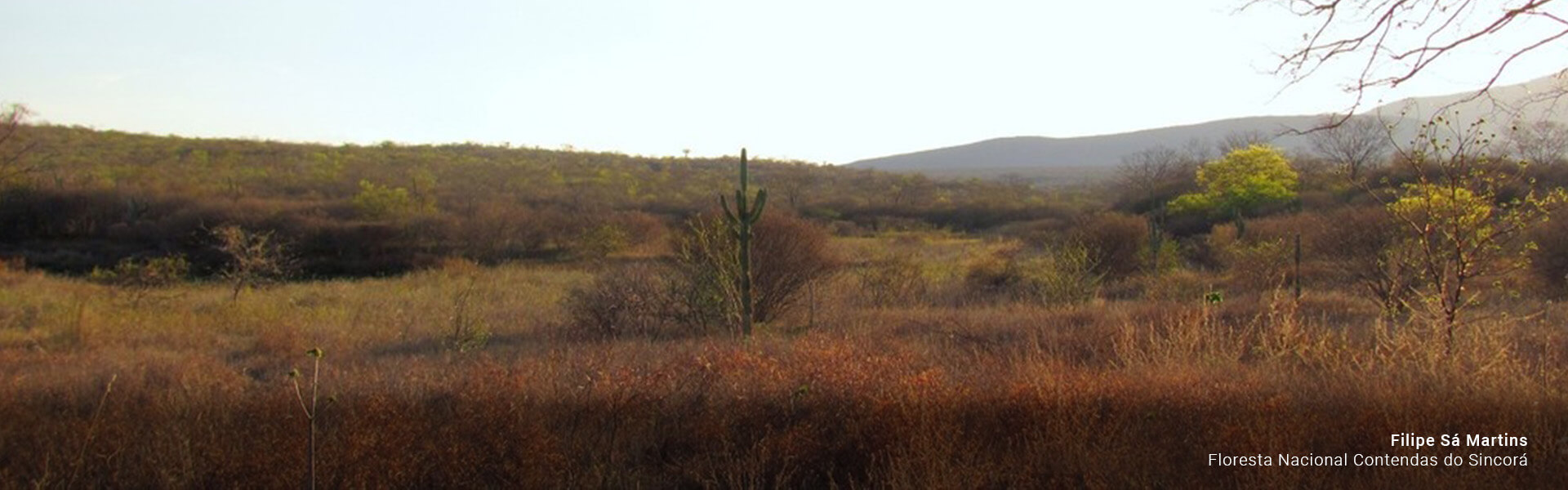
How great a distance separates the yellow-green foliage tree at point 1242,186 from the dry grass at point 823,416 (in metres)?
24.7

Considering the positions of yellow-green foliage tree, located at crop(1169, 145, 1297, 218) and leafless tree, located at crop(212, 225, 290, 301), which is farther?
yellow-green foliage tree, located at crop(1169, 145, 1297, 218)

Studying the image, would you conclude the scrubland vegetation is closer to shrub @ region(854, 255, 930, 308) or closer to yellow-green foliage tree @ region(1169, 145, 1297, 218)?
shrub @ region(854, 255, 930, 308)

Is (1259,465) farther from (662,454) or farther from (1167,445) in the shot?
(662,454)

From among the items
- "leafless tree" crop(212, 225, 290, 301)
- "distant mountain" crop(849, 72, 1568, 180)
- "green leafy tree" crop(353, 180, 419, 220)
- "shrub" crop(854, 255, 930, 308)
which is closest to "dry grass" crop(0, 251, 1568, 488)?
"shrub" crop(854, 255, 930, 308)

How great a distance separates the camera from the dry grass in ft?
14.4

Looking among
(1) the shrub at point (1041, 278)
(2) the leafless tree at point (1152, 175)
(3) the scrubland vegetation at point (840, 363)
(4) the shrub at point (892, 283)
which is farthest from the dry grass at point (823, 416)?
(2) the leafless tree at point (1152, 175)

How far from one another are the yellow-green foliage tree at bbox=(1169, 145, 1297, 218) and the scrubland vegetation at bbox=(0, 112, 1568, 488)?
7831mm

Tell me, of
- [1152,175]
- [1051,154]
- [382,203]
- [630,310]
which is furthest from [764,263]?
[1051,154]

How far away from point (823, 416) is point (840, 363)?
1131mm

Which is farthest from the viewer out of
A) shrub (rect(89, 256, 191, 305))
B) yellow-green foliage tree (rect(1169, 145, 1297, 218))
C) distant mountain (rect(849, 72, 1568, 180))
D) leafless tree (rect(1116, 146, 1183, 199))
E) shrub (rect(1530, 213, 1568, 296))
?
distant mountain (rect(849, 72, 1568, 180))

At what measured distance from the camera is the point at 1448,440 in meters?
4.34

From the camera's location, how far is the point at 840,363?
6.22 m

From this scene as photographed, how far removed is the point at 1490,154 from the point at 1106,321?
360 centimetres

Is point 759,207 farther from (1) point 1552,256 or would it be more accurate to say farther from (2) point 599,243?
(2) point 599,243
